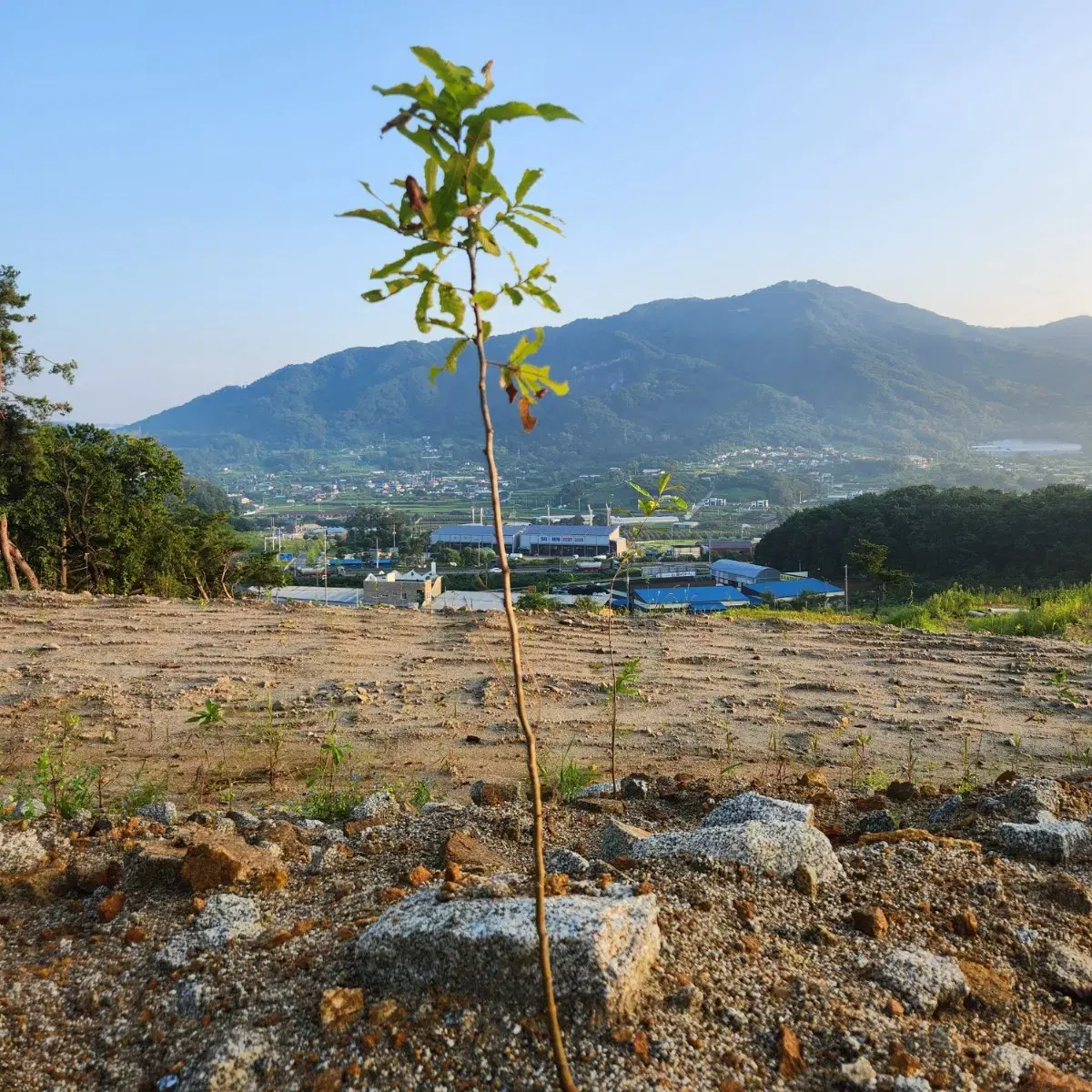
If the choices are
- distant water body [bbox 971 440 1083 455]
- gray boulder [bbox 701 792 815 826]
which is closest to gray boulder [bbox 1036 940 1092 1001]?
gray boulder [bbox 701 792 815 826]

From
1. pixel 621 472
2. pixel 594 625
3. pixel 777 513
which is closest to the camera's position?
pixel 594 625

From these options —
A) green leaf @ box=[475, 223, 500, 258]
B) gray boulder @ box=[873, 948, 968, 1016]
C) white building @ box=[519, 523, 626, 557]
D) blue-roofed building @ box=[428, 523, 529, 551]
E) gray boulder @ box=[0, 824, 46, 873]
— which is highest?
green leaf @ box=[475, 223, 500, 258]

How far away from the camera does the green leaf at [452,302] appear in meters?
1.50

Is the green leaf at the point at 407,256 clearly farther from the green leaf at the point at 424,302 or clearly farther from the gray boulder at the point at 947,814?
the gray boulder at the point at 947,814

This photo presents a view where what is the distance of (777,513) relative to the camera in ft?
300

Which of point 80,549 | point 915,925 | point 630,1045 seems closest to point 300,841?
point 630,1045

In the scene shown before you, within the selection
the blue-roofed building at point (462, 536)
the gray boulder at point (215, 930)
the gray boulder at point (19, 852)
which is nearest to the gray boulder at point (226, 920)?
the gray boulder at point (215, 930)

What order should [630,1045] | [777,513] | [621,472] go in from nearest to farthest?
[630,1045], [777,513], [621,472]

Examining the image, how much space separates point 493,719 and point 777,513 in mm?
88970

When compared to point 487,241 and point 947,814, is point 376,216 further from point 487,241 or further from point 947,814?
point 947,814

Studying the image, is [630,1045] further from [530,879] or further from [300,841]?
[300,841]

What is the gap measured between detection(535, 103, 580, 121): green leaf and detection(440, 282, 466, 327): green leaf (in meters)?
0.34

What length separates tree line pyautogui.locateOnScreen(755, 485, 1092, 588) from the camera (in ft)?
114

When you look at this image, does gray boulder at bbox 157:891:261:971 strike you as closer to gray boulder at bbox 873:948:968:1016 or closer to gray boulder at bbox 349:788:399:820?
gray boulder at bbox 349:788:399:820
